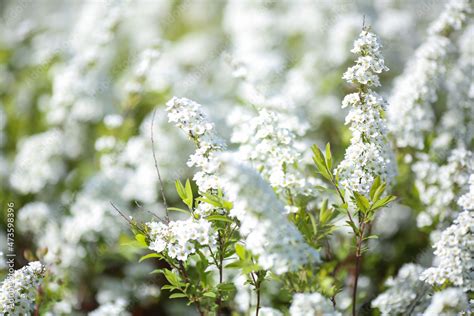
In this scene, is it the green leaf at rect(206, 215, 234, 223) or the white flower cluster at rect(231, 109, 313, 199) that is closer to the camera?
the green leaf at rect(206, 215, 234, 223)

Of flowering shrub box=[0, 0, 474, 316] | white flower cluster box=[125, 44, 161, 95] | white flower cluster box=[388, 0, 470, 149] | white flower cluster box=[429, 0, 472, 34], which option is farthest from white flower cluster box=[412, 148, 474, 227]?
white flower cluster box=[125, 44, 161, 95]

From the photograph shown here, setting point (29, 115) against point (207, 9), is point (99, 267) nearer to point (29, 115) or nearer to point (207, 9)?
point (29, 115)

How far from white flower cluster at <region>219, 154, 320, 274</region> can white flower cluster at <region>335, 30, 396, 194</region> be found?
1.58 ft

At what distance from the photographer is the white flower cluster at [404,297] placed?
2.72 metres

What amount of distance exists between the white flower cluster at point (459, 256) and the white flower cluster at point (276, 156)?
65 centimetres

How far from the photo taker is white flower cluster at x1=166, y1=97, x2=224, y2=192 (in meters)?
2.26

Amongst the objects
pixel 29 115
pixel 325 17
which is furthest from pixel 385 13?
pixel 29 115

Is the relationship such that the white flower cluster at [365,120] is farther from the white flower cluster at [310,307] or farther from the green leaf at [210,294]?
the green leaf at [210,294]

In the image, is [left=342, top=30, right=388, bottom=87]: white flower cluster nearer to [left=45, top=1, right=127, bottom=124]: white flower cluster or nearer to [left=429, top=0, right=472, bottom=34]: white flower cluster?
[left=429, top=0, right=472, bottom=34]: white flower cluster

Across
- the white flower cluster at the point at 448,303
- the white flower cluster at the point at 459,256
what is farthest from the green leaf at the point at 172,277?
the white flower cluster at the point at 459,256

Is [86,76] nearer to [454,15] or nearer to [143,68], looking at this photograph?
[143,68]

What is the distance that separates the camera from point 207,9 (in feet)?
26.9

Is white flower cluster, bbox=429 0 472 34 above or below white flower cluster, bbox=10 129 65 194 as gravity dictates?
above

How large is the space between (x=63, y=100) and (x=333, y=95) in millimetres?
2439
